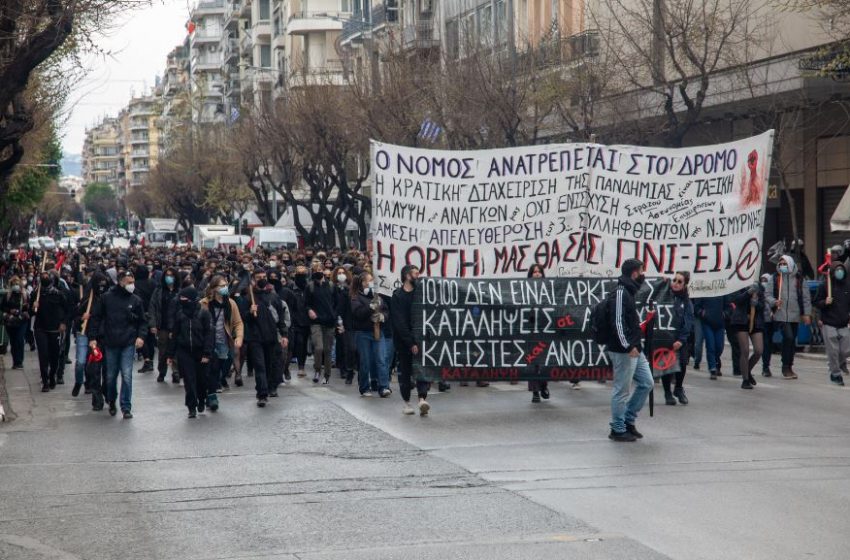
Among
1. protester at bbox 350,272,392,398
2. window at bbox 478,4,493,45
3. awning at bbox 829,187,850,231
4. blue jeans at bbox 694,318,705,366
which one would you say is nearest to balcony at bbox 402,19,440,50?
window at bbox 478,4,493,45

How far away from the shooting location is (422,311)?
14.4 meters

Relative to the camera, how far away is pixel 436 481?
A: 9836mm

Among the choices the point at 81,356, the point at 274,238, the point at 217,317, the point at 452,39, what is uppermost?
the point at 452,39

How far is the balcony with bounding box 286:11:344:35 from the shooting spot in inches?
2857

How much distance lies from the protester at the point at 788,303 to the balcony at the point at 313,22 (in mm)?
56911

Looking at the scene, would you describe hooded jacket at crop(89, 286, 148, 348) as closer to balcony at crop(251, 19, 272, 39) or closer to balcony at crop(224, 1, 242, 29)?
balcony at crop(251, 19, 272, 39)

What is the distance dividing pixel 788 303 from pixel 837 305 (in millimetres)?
799

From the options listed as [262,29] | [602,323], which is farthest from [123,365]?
[262,29]

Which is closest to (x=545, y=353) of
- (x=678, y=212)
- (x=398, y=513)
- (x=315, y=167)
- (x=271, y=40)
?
(x=678, y=212)

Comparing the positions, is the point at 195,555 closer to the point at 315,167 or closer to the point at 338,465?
the point at 338,465

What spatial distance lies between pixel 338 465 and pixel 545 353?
4177 mm

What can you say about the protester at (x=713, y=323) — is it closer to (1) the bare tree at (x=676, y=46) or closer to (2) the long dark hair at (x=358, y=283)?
(2) the long dark hair at (x=358, y=283)

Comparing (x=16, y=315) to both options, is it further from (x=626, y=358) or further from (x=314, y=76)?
(x=314, y=76)

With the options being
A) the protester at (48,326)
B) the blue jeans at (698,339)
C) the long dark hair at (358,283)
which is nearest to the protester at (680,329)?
the blue jeans at (698,339)
